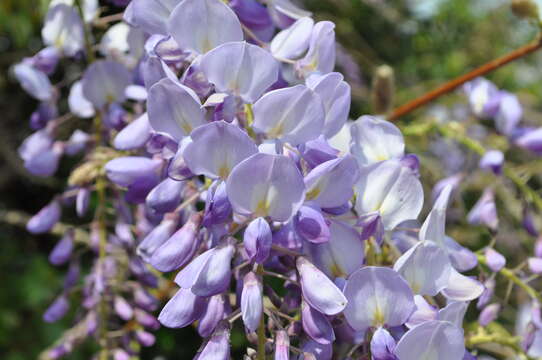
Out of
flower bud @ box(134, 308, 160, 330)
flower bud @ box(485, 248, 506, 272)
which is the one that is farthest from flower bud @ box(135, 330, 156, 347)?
flower bud @ box(485, 248, 506, 272)

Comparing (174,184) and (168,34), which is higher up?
(168,34)

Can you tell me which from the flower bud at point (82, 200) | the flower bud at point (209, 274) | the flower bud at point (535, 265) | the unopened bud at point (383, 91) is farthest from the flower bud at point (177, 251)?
the unopened bud at point (383, 91)

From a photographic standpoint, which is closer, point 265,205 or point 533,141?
point 265,205

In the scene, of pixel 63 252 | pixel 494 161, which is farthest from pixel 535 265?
pixel 63 252

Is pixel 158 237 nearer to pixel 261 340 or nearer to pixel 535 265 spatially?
pixel 261 340

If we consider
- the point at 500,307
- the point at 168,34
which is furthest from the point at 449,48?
the point at 168,34

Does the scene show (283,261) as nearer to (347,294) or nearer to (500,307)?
(347,294)
